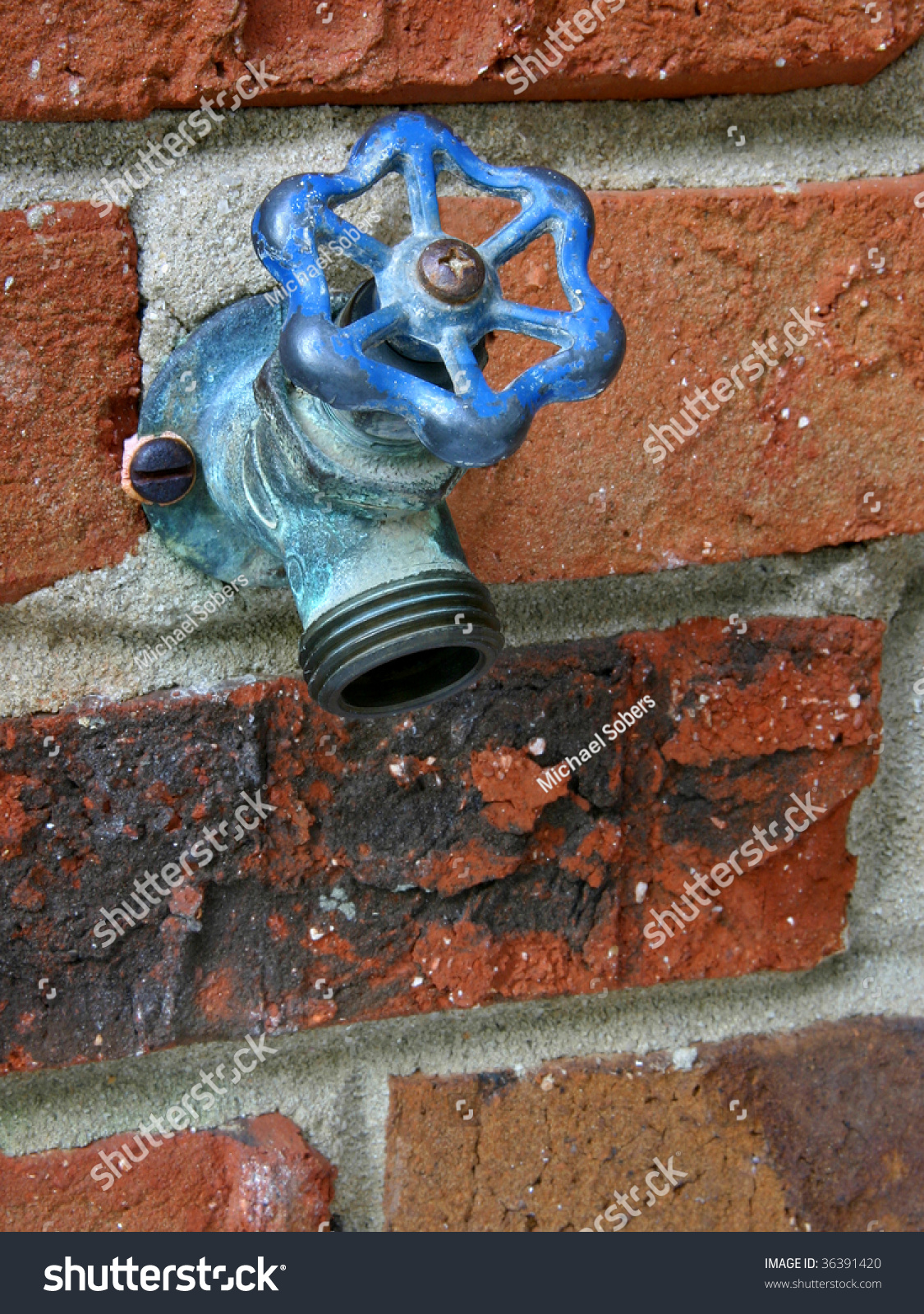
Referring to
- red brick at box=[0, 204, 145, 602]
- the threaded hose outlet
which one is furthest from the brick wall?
the threaded hose outlet

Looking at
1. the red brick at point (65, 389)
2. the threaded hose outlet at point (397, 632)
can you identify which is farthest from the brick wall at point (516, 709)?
the threaded hose outlet at point (397, 632)

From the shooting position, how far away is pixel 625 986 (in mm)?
503

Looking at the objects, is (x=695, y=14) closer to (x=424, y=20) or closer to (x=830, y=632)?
(x=424, y=20)

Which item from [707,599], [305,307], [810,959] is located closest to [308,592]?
[305,307]

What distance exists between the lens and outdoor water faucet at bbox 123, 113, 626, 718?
281 mm

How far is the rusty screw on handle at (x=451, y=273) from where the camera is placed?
0.28 meters

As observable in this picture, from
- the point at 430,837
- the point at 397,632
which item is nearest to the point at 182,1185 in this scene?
the point at 430,837

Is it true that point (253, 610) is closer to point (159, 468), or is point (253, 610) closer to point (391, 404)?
point (159, 468)

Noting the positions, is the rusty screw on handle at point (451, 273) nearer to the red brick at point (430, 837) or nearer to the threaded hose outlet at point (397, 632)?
the threaded hose outlet at point (397, 632)

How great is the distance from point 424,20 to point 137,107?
0.11 m

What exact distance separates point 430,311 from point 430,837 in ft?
0.80

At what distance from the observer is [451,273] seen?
0.28 meters

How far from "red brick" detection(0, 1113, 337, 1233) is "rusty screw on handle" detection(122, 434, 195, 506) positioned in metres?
0.26

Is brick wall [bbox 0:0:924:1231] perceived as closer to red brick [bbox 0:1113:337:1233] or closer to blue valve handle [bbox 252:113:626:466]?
red brick [bbox 0:1113:337:1233]
